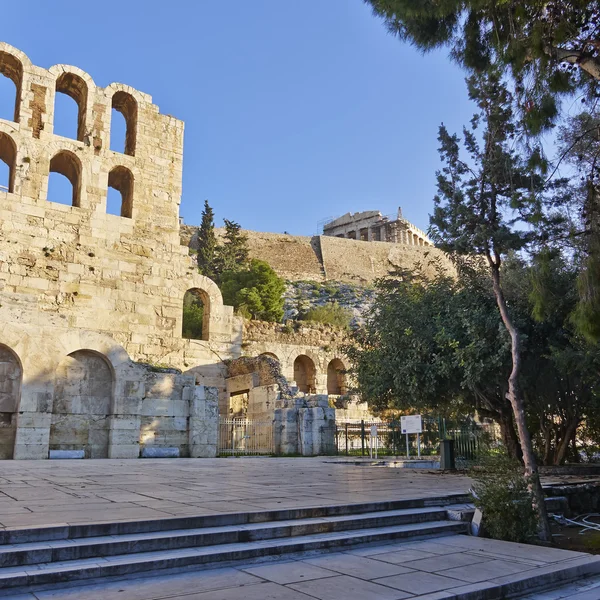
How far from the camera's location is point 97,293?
19.7m

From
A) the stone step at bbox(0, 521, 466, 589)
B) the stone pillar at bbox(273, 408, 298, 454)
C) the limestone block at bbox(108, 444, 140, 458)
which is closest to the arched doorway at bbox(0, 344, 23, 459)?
the limestone block at bbox(108, 444, 140, 458)

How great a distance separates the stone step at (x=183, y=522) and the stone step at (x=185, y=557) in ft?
1.02

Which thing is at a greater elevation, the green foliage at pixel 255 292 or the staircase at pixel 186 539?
the green foliage at pixel 255 292

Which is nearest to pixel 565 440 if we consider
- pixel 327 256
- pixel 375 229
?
pixel 327 256

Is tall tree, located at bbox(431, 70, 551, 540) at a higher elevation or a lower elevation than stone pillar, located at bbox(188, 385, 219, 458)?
higher

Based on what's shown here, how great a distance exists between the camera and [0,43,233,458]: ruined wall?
14125 millimetres

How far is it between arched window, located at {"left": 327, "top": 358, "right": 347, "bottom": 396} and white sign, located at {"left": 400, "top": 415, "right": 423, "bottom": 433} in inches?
781

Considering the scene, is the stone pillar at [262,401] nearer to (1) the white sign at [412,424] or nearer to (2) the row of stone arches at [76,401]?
(2) the row of stone arches at [76,401]

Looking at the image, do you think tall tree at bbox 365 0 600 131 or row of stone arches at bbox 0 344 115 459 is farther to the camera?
row of stone arches at bbox 0 344 115 459

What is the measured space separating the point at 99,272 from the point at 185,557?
17.2m

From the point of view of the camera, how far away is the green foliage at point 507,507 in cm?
540

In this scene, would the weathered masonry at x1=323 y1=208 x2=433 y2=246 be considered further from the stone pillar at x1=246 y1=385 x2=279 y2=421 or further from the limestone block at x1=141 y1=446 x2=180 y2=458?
the limestone block at x1=141 y1=446 x2=180 y2=458

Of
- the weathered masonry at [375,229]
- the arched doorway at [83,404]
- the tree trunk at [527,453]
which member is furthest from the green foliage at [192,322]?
the weathered masonry at [375,229]

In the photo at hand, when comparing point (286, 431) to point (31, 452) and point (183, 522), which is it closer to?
point (31, 452)
